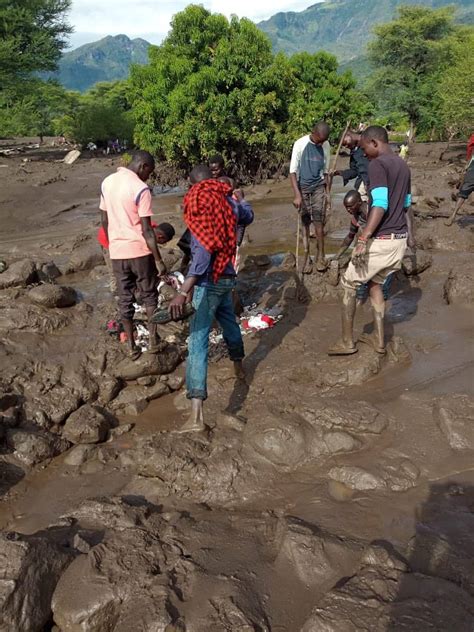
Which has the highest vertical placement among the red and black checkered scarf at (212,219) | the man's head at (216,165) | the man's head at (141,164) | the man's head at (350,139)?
the man's head at (350,139)

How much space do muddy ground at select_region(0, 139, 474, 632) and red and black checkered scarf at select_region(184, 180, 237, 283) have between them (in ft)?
4.01

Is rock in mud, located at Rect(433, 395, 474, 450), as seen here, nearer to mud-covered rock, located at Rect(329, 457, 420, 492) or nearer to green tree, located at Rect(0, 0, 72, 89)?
mud-covered rock, located at Rect(329, 457, 420, 492)

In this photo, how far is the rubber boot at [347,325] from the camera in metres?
4.31

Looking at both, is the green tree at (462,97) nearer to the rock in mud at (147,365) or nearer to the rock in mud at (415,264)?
the rock in mud at (415,264)

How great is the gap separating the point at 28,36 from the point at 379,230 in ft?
94.0

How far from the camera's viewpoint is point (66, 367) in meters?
4.74

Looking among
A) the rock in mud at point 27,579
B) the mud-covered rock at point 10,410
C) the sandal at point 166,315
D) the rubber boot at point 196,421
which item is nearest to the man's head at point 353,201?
the sandal at point 166,315

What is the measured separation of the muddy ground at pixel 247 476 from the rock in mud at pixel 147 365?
22mm

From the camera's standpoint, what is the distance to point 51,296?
5.70 m

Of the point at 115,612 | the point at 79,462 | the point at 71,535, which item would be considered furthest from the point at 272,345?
the point at 115,612

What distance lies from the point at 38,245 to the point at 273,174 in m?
10.8

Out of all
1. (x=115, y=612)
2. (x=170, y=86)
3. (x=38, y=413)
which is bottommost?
(x=38, y=413)

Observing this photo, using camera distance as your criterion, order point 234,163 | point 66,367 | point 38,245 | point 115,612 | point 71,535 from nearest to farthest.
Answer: point 115,612, point 71,535, point 66,367, point 38,245, point 234,163

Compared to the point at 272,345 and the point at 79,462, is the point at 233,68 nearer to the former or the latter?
the point at 272,345
